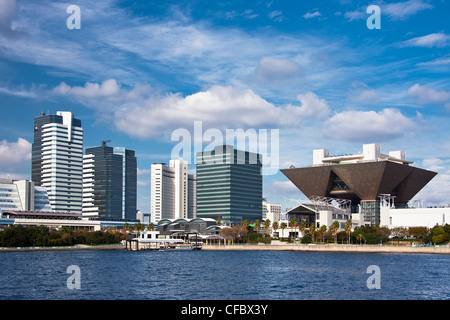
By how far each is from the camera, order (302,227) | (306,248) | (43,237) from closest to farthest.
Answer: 1. (306,248)
2. (43,237)
3. (302,227)

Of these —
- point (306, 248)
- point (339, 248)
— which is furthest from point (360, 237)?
point (306, 248)

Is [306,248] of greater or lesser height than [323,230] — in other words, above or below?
below

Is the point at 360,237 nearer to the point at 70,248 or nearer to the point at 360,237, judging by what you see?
the point at 360,237

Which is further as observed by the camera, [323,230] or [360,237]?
[323,230]

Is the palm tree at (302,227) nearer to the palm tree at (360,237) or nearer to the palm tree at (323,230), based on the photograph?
the palm tree at (323,230)

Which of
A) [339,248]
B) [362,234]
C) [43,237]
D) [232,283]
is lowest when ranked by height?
[339,248]

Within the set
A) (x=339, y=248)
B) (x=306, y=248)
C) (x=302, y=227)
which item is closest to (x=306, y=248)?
(x=306, y=248)

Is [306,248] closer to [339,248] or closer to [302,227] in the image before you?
[339,248]

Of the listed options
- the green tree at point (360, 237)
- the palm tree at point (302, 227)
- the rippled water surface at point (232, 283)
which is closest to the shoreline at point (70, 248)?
the palm tree at point (302, 227)

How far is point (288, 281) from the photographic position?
69688 mm

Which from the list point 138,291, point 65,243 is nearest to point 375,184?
point 65,243

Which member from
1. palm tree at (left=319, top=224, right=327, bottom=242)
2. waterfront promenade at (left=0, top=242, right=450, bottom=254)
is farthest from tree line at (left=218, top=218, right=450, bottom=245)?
waterfront promenade at (left=0, top=242, right=450, bottom=254)

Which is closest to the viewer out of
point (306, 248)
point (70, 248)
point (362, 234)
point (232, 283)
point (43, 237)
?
point (232, 283)

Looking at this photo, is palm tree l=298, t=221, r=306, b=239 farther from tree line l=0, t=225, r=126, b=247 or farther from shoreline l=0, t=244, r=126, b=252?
tree line l=0, t=225, r=126, b=247
